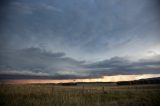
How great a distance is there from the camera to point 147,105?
8352mm

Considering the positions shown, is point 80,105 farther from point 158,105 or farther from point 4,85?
point 4,85

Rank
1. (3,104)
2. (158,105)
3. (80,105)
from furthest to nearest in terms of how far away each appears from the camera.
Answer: (80,105)
(3,104)
(158,105)

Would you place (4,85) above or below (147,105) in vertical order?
above

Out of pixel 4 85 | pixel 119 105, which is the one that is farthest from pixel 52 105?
pixel 4 85

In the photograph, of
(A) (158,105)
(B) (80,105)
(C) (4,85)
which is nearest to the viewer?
(A) (158,105)

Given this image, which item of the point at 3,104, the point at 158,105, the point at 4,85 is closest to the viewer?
the point at 158,105

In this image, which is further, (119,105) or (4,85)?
(4,85)

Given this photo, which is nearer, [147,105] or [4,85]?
[147,105]

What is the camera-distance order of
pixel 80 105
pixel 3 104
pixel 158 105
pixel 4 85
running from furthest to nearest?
Result: pixel 4 85
pixel 80 105
pixel 3 104
pixel 158 105

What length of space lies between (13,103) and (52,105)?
2.29 meters

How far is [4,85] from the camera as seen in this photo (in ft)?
40.6

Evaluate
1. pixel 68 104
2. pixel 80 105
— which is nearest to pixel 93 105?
pixel 80 105

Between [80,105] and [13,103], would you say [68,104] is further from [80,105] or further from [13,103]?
[13,103]

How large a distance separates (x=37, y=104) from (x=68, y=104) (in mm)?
1877
